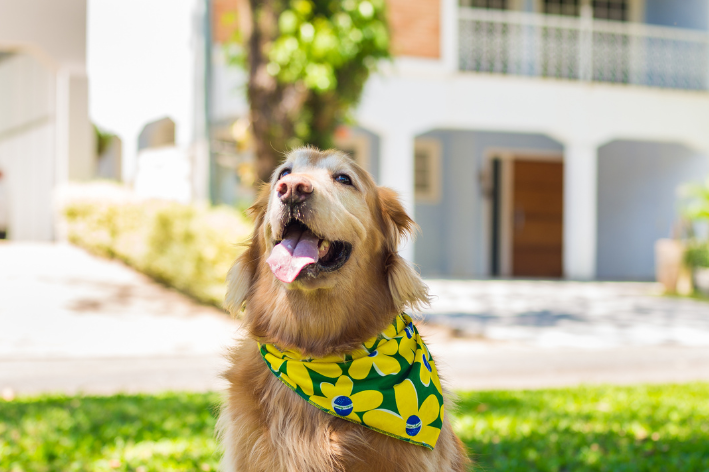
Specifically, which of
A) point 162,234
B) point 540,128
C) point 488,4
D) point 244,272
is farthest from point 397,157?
point 244,272

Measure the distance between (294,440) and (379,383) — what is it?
39 cm

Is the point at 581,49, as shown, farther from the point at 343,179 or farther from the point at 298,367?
the point at 298,367

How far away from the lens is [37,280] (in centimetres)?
988

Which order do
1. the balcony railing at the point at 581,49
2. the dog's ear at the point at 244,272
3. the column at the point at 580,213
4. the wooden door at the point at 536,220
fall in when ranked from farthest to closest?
the wooden door at the point at 536,220, the column at the point at 580,213, the balcony railing at the point at 581,49, the dog's ear at the point at 244,272

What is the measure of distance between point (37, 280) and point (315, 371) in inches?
353

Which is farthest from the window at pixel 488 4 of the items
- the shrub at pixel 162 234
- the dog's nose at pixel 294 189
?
the dog's nose at pixel 294 189

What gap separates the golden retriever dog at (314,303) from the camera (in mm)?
2148

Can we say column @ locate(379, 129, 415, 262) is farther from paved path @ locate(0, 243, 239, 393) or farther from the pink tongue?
the pink tongue

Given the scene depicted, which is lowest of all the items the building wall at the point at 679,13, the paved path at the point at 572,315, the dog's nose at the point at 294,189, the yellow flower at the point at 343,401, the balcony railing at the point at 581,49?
the paved path at the point at 572,315

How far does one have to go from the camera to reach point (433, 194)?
15477 mm

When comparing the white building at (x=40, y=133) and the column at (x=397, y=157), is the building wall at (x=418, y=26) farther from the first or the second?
the white building at (x=40, y=133)

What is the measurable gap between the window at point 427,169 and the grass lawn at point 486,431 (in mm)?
10502

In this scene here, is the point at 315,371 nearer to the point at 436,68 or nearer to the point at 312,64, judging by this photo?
the point at 312,64

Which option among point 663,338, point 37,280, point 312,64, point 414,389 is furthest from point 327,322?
point 37,280
